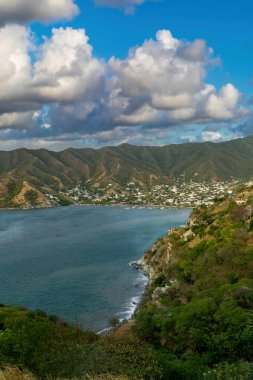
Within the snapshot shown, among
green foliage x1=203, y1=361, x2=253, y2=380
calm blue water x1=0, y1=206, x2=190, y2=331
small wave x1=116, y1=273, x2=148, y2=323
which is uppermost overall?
green foliage x1=203, y1=361, x2=253, y2=380

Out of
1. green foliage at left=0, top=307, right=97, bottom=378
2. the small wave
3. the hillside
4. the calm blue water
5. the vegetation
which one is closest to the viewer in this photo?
green foliage at left=0, top=307, right=97, bottom=378

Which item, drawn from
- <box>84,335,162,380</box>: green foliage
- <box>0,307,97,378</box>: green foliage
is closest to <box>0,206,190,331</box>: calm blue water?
<box>0,307,97,378</box>: green foliage

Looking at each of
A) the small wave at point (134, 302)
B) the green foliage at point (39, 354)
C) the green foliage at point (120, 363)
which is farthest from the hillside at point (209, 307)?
the green foliage at point (39, 354)

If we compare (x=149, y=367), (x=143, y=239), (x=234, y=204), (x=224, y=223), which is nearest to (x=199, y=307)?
(x=149, y=367)

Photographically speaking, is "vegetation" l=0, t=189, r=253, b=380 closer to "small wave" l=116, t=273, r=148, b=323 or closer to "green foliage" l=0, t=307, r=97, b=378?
"green foliage" l=0, t=307, r=97, b=378

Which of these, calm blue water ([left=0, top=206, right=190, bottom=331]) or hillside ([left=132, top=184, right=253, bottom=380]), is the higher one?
hillside ([left=132, top=184, right=253, bottom=380])

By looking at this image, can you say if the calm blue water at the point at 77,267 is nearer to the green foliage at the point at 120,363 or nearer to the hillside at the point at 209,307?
the hillside at the point at 209,307

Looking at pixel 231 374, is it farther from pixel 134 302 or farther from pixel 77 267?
pixel 77 267

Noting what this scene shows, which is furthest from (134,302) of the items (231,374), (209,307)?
(231,374)
